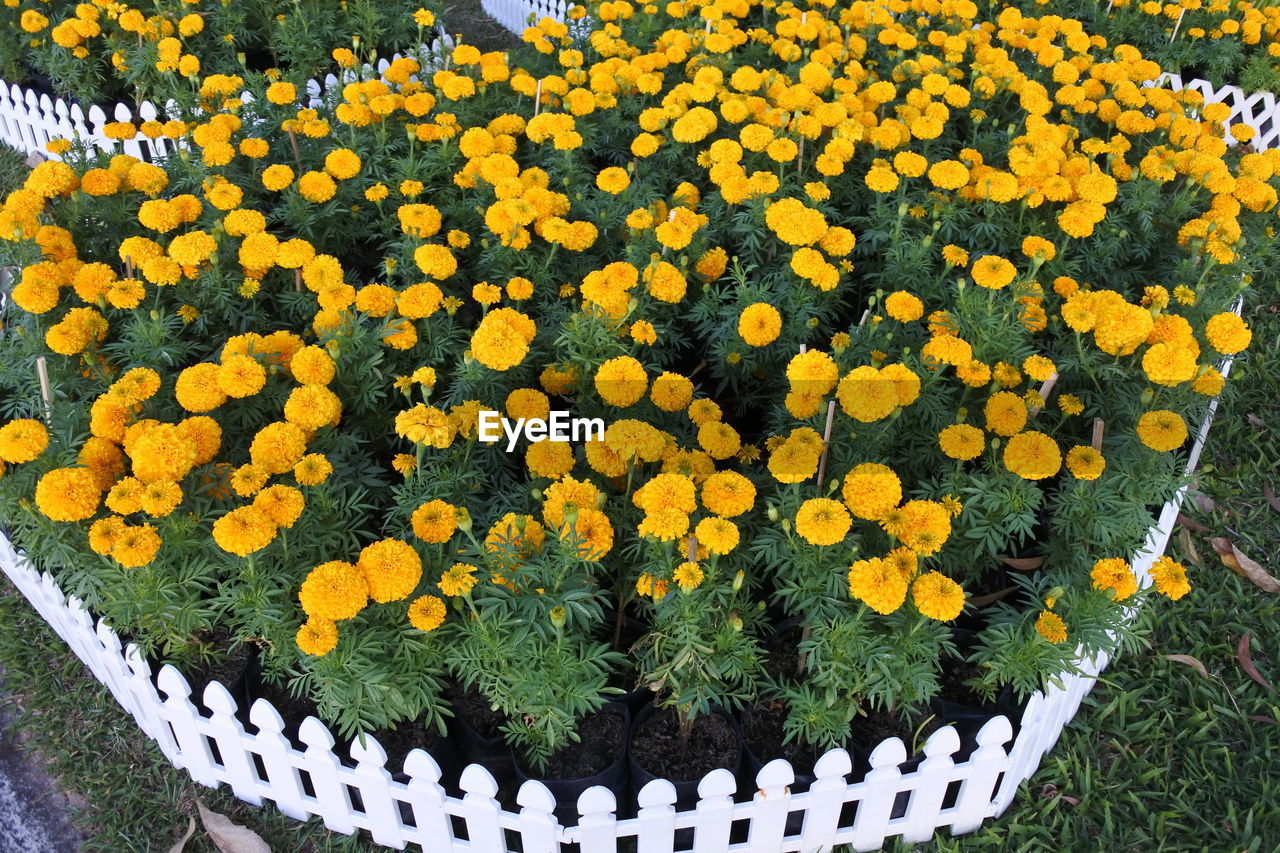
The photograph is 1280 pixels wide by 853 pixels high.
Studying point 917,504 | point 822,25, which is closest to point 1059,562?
point 917,504

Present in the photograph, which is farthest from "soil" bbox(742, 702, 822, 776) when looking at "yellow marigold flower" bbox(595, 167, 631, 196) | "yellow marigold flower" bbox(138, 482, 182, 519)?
"yellow marigold flower" bbox(595, 167, 631, 196)

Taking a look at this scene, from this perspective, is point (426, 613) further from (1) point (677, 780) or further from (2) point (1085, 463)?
(2) point (1085, 463)

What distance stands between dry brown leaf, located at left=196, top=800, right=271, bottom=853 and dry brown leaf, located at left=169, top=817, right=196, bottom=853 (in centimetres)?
4

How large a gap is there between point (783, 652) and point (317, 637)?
1533mm

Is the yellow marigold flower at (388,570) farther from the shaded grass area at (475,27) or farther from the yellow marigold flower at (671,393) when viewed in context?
the shaded grass area at (475,27)

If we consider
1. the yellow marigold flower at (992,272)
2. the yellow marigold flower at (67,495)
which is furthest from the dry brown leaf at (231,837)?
the yellow marigold flower at (992,272)

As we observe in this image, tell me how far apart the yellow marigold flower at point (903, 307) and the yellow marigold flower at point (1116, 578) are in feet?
3.71

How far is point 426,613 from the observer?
2.58m

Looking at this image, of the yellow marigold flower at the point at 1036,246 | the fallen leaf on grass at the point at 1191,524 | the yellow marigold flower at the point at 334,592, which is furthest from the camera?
the fallen leaf on grass at the point at 1191,524

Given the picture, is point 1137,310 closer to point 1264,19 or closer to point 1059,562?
point 1059,562

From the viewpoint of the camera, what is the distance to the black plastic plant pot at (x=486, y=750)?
2918 mm

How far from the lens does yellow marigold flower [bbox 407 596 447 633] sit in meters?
2.56

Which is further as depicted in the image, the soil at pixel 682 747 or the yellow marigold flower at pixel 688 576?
the soil at pixel 682 747

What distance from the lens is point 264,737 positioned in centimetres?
280
